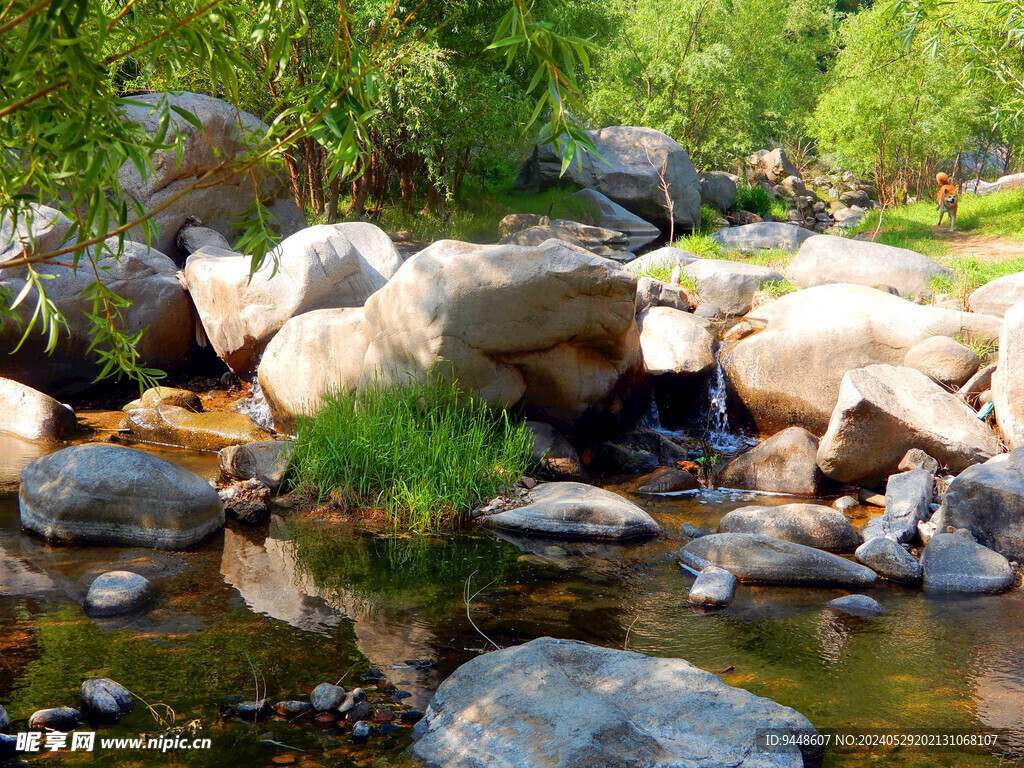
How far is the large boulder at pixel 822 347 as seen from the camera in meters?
9.55

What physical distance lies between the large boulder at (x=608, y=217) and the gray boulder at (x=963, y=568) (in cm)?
1410

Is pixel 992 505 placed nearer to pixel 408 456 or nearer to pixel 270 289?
pixel 408 456

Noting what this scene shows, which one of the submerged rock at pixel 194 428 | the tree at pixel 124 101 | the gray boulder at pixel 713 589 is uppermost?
the tree at pixel 124 101

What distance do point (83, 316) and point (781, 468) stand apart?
915 cm

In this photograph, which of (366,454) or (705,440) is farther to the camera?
(705,440)

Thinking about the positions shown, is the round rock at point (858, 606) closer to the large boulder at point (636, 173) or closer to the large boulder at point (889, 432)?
the large boulder at point (889, 432)

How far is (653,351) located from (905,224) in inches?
523

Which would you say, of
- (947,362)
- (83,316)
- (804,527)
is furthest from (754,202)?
(804,527)

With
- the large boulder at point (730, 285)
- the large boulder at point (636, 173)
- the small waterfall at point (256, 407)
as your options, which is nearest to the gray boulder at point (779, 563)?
the small waterfall at point (256, 407)

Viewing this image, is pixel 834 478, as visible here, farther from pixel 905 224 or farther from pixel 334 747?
pixel 905 224

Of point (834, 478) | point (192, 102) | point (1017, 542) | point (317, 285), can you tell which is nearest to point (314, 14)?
point (192, 102)

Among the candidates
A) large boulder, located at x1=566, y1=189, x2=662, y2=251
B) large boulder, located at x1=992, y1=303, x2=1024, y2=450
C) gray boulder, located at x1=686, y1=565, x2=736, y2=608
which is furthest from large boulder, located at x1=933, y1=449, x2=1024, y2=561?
large boulder, located at x1=566, y1=189, x2=662, y2=251

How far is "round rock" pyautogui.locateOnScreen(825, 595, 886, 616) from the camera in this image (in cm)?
557

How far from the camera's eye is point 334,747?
11.8ft
